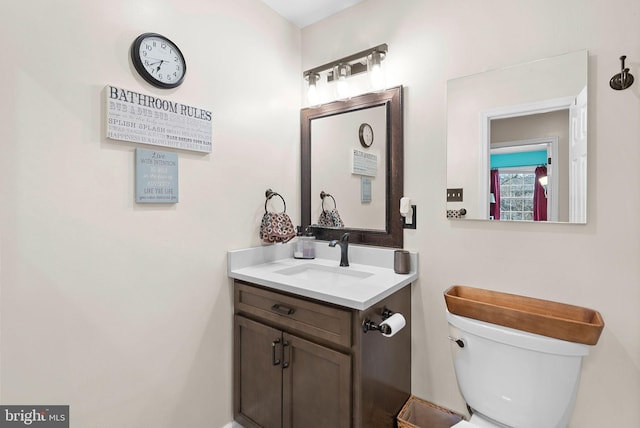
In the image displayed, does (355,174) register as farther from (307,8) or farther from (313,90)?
(307,8)

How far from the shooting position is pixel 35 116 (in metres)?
1.08

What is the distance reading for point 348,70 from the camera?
1858 mm

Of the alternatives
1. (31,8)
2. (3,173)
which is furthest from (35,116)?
(31,8)

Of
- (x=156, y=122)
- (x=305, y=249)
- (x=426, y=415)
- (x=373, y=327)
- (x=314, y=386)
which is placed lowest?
(x=426, y=415)

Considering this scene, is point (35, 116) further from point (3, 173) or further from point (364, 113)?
point (364, 113)

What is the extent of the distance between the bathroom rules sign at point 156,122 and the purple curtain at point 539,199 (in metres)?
1.56

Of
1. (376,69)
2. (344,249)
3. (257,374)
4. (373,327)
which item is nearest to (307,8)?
(376,69)

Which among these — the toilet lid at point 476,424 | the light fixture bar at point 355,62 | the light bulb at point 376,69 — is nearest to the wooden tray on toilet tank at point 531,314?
the toilet lid at point 476,424

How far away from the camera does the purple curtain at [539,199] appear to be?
131 cm

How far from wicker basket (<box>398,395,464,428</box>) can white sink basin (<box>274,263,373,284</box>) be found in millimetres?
702

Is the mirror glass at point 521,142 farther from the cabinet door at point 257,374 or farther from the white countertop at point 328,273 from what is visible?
the cabinet door at point 257,374

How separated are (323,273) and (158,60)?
4.44 feet

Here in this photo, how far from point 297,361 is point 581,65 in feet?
5.69

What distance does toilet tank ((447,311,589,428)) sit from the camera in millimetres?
1119
